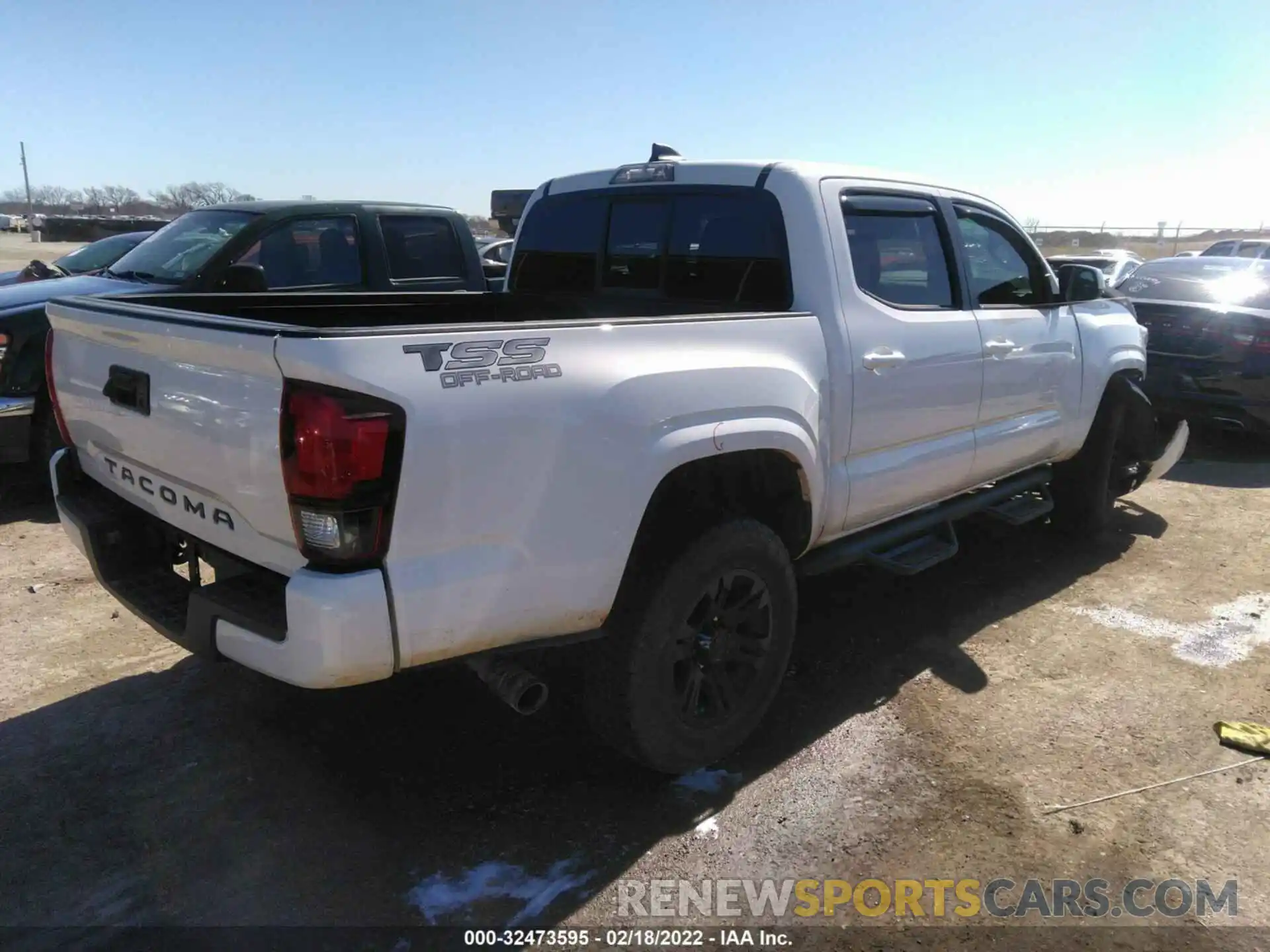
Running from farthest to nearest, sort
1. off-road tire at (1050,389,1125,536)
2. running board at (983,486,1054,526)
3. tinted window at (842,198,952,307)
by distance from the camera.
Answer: off-road tire at (1050,389,1125,536) → running board at (983,486,1054,526) → tinted window at (842,198,952,307)

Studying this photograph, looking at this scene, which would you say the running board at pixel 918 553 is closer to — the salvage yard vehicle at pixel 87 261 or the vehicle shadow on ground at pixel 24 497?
the vehicle shadow on ground at pixel 24 497

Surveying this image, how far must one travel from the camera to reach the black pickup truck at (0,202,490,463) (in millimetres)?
5742

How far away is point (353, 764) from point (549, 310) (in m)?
2.12

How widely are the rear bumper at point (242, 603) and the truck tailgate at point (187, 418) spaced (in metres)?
0.09

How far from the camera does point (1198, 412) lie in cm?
771

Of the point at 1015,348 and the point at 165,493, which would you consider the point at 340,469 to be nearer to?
the point at 165,493

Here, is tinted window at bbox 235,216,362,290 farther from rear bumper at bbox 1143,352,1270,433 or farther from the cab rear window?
rear bumper at bbox 1143,352,1270,433

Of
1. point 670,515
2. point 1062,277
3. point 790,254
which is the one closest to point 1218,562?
point 1062,277

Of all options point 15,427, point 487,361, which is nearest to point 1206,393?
point 487,361

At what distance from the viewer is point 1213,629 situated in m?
4.55

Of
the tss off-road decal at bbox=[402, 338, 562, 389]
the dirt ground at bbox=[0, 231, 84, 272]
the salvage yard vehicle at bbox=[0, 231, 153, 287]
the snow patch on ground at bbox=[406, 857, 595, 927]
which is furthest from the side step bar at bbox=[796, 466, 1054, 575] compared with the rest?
the dirt ground at bbox=[0, 231, 84, 272]

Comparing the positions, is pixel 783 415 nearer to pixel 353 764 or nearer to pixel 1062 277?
pixel 353 764

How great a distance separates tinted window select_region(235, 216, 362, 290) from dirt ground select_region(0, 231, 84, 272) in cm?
1706

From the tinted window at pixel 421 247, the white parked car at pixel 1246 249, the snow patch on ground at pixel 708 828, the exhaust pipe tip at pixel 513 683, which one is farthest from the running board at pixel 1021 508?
the white parked car at pixel 1246 249
